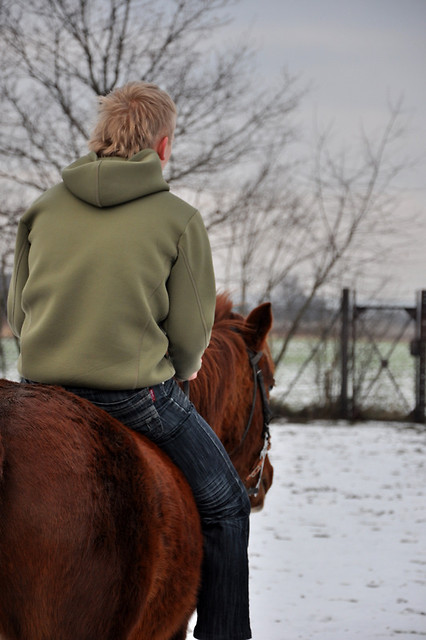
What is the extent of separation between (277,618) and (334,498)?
10.2ft

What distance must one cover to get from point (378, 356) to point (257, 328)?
940 centimetres

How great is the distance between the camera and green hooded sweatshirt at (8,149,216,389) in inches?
75.8

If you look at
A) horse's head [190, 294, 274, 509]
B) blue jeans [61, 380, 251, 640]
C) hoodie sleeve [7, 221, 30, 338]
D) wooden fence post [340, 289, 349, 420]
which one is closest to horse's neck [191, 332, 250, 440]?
horse's head [190, 294, 274, 509]

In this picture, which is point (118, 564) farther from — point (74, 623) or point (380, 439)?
point (380, 439)

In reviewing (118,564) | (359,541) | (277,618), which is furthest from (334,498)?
(118,564)

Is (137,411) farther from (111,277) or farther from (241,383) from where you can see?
(241,383)

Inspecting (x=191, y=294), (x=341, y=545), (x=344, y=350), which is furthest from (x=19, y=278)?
(x=344, y=350)

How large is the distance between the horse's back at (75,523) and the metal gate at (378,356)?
406 inches

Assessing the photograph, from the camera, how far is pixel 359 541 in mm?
5812

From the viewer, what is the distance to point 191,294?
2062mm

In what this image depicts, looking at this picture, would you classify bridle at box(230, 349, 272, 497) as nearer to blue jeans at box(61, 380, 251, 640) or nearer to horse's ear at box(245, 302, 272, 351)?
horse's ear at box(245, 302, 272, 351)

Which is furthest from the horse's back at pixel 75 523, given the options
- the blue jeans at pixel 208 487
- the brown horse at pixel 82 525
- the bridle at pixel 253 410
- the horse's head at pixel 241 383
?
the bridle at pixel 253 410

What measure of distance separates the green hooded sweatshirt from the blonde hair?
0.07 metres

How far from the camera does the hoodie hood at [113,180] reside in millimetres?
1961
